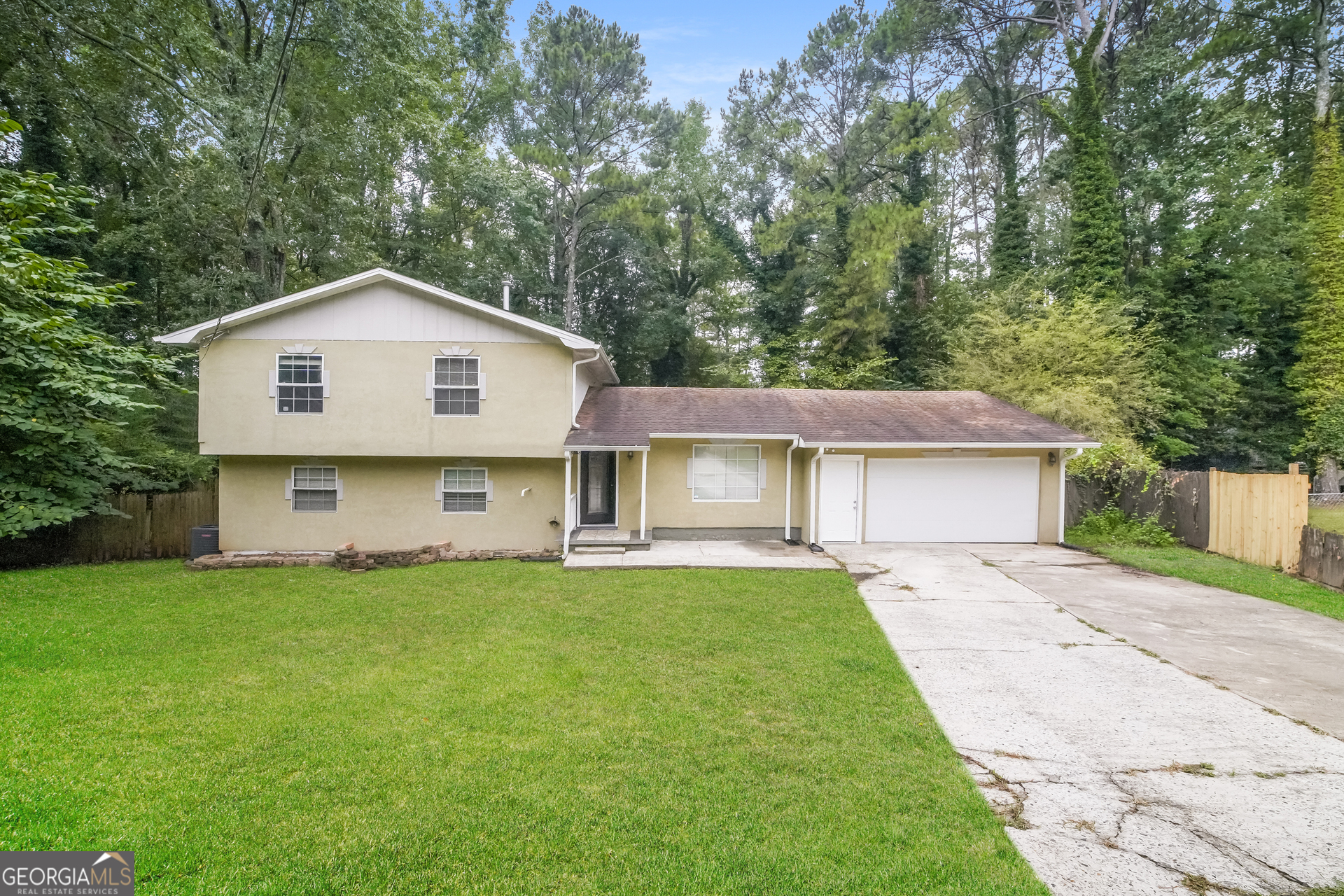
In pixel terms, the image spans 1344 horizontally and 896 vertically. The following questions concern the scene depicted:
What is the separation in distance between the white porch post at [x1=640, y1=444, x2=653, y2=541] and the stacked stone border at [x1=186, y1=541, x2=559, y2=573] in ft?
5.87

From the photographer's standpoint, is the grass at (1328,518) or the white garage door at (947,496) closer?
the grass at (1328,518)

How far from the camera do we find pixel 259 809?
10.8ft

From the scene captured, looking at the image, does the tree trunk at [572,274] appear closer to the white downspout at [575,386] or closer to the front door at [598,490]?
the front door at [598,490]

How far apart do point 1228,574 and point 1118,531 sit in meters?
3.31

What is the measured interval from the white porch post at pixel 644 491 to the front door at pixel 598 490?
3.19 feet

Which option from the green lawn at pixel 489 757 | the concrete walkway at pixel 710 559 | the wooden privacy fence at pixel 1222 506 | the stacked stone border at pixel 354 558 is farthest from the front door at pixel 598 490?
the wooden privacy fence at pixel 1222 506

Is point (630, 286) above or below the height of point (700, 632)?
above

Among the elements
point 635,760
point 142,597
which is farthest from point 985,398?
point 142,597

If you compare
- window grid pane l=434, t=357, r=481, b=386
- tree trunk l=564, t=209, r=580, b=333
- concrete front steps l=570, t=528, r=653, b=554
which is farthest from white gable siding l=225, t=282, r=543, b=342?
tree trunk l=564, t=209, r=580, b=333

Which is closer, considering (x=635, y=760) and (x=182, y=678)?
(x=635, y=760)

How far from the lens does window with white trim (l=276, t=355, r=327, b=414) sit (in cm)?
1104

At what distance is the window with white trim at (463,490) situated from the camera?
11.7 meters

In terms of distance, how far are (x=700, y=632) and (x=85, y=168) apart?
20.9 meters

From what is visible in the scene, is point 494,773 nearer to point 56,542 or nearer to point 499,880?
point 499,880
